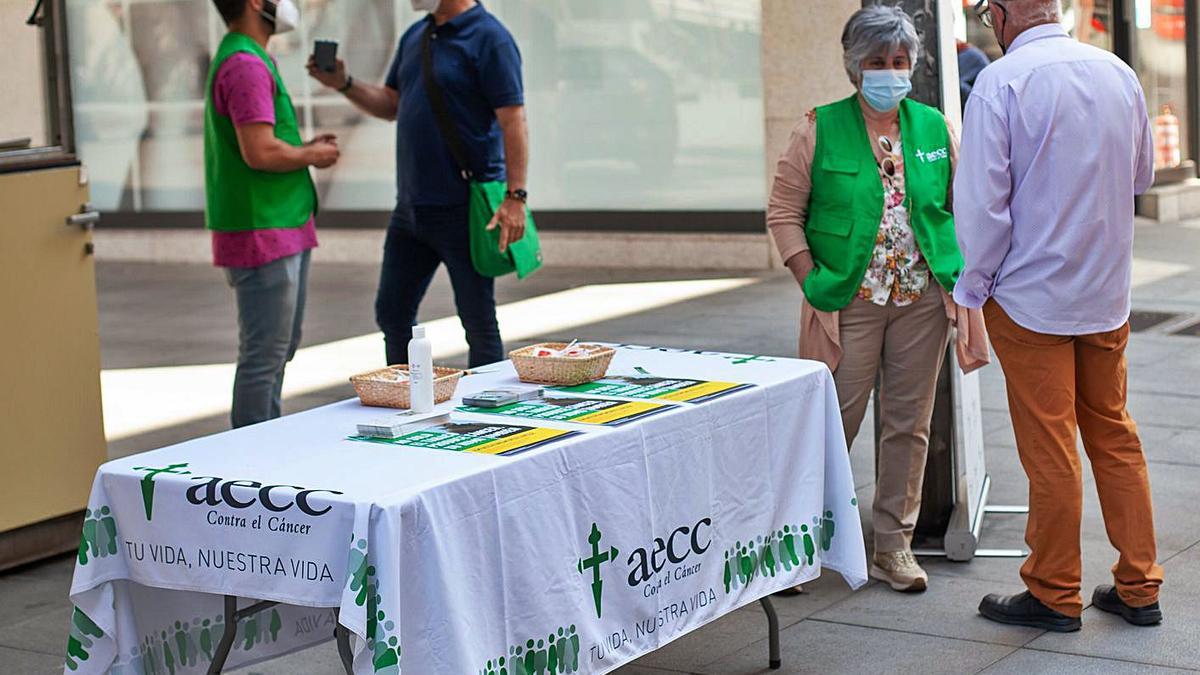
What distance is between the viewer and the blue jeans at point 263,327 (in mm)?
6348

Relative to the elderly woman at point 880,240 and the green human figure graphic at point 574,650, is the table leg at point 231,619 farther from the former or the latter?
the elderly woman at point 880,240

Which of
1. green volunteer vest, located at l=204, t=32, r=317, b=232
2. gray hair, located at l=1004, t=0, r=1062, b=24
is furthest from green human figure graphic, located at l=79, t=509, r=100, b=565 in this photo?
gray hair, located at l=1004, t=0, r=1062, b=24

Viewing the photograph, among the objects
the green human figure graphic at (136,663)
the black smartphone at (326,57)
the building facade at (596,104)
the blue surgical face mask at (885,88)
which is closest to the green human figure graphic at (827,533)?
the blue surgical face mask at (885,88)

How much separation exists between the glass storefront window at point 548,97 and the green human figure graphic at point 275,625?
9509mm

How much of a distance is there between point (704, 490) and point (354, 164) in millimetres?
11400

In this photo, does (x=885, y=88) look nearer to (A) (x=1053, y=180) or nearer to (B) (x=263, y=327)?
(A) (x=1053, y=180)

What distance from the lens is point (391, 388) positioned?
431cm

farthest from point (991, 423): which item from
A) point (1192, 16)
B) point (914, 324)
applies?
point (1192, 16)

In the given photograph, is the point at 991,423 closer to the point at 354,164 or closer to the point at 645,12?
the point at 645,12

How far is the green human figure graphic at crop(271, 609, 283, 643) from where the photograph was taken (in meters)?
4.26

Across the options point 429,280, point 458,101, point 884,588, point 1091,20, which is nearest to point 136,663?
point 884,588

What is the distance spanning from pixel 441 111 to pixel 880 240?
2.01 metres

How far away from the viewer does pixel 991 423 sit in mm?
7691

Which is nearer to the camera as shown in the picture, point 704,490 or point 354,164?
point 704,490
